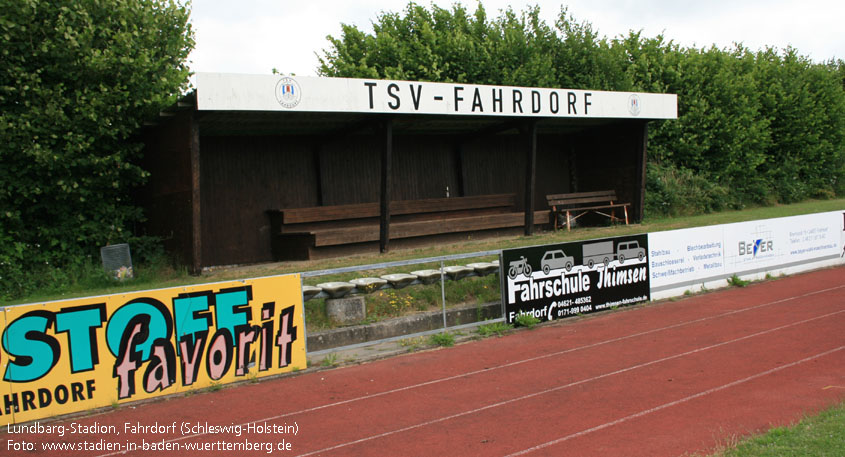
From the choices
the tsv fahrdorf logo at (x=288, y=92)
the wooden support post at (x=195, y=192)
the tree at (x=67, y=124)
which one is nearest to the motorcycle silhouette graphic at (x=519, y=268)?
the tsv fahrdorf logo at (x=288, y=92)

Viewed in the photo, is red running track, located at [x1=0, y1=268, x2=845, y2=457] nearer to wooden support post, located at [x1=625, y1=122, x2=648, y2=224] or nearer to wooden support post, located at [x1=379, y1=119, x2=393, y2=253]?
wooden support post, located at [x1=379, y1=119, x2=393, y2=253]

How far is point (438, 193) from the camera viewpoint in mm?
21188

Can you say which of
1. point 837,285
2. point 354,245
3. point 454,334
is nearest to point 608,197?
point 837,285

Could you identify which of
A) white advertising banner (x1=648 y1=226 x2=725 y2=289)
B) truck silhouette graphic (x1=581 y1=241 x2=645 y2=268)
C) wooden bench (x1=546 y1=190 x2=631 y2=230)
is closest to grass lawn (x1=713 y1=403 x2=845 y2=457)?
truck silhouette graphic (x1=581 y1=241 x2=645 y2=268)

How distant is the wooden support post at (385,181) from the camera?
15609 millimetres

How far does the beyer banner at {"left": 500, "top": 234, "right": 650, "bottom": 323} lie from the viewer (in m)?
11.8

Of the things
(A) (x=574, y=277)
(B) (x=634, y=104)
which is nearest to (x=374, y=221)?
(A) (x=574, y=277)

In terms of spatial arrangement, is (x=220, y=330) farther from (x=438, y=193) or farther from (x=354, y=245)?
(x=438, y=193)

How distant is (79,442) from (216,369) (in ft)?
6.77

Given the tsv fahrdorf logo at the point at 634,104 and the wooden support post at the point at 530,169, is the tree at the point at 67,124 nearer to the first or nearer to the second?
the wooden support post at the point at 530,169

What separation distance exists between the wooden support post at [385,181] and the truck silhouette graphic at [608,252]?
5078mm

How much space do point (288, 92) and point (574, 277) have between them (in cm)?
677

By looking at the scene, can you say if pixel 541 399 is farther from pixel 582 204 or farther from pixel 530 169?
pixel 582 204

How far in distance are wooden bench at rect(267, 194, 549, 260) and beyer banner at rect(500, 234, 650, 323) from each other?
5707 millimetres
